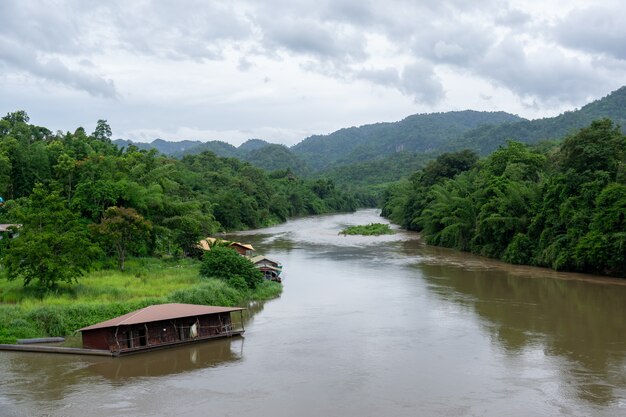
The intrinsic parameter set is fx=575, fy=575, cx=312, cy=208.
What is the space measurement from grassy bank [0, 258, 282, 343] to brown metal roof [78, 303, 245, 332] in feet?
5.09

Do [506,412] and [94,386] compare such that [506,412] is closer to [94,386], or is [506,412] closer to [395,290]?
[94,386]

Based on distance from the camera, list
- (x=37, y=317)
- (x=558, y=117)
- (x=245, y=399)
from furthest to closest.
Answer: (x=558, y=117) < (x=37, y=317) < (x=245, y=399)

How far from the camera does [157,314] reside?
62.1ft

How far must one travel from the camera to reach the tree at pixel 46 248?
20.6 meters

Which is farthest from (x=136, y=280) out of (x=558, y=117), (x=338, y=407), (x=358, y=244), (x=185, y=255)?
(x=558, y=117)

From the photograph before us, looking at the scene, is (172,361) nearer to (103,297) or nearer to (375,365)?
(103,297)

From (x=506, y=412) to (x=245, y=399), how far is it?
6475mm

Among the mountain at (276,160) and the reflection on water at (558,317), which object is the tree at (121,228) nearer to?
the reflection on water at (558,317)

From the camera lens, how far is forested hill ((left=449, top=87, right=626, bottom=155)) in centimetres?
11569

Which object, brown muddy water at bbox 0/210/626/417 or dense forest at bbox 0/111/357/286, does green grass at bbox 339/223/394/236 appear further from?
brown muddy water at bbox 0/210/626/417

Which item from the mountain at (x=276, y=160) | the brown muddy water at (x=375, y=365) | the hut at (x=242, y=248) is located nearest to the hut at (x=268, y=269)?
the brown muddy water at (x=375, y=365)

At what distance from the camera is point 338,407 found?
46.5ft

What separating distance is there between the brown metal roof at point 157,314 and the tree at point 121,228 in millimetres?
8027

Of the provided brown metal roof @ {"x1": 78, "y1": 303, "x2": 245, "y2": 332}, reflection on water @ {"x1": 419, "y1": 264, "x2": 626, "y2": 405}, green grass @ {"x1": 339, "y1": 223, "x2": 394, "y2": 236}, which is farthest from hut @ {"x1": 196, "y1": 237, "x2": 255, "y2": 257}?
green grass @ {"x1": 339, "y1": 223, "x2": 394, "y2": 236}
